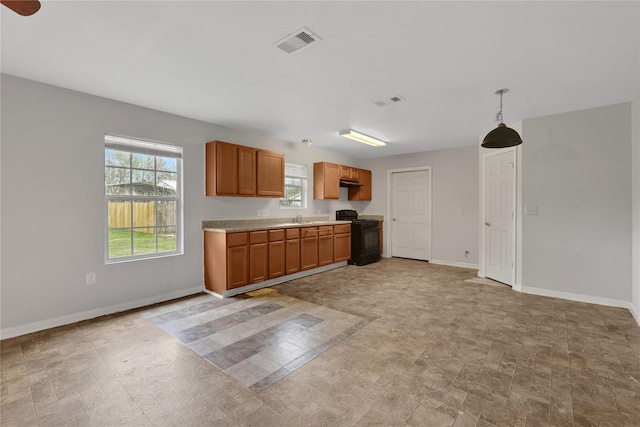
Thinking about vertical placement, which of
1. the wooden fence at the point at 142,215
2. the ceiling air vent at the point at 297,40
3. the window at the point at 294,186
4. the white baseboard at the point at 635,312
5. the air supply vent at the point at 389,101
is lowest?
the white baseboard at the point at 635,312

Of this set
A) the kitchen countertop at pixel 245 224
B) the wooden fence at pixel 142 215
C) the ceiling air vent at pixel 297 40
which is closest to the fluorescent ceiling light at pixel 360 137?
the kitchen countertop at pixel 245 224

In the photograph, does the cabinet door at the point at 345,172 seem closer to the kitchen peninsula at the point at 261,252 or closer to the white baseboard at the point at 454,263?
the kitchen peninsula at the point at 261,252

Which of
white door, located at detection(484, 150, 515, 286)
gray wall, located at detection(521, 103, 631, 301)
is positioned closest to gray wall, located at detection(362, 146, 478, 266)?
white door, located at detection(484, 150, 515, 286)

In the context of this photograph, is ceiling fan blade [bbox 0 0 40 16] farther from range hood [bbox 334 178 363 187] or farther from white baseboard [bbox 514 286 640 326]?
white baseboard [bbox 514 286 640 326]

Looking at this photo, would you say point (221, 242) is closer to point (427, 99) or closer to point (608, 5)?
point (427, 99)

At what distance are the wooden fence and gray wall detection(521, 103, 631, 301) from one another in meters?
5.12

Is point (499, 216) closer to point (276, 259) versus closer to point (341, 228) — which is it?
point (341, 228)

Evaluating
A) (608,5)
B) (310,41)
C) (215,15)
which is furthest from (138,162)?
(608,5)

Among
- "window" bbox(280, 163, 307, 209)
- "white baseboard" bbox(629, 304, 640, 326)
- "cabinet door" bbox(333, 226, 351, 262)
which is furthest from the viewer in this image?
"cabinet door" bbox(333, 226, 351, 262)

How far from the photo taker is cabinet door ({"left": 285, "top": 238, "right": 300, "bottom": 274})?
4766 mm

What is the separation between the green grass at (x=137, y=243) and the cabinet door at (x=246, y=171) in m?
1.23

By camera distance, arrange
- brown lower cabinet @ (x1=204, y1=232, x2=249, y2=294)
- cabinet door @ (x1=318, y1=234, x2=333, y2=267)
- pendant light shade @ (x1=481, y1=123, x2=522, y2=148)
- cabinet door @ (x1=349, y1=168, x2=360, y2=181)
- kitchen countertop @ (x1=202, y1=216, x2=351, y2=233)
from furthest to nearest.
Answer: cabinet door @ (x1=349, y1=168, x2=360, y2=181) < cabinet door @ (x1=318, y1=234, x2=333, y2=267) < kitchen countertop @ (x1=202, y1=216, x2=351, y2=233) < brown lower cabinet @ (x1=204, y1=232, x2=249, y2=294) < pendant light shade @ (x1=481, y1=123, x2=522, y2=148)

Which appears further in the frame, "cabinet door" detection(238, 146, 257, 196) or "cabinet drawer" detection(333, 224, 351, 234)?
"cabinet drawer" detection(333, 224, 351, 234)

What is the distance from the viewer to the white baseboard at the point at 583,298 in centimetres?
347
